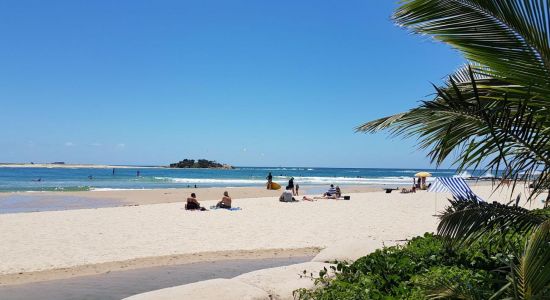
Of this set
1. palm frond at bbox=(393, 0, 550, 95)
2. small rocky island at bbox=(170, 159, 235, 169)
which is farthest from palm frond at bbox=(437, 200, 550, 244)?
small rocky island at bbox=(170, 159, 235, 169)

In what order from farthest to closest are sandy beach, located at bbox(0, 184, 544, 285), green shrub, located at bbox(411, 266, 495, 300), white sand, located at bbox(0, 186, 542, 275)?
white sand, located at bbox(0, 186, 542, 275), sandy beach, located at bbox(0, 184, 544, 285), green shrub, located at bbox(411, 266, 495, 300)

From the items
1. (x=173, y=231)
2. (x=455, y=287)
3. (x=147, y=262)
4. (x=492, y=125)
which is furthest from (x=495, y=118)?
(x=173, y=231)

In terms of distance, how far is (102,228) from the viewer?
13922mm

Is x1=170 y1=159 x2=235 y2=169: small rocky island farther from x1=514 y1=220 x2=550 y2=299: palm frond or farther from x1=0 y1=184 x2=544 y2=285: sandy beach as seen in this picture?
x1=514 y1=220 x2=550 y2=299: palm frond

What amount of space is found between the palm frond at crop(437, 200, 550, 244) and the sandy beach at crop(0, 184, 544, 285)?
10.1 ft

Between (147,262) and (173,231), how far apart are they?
391 centimetres

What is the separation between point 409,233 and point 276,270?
7.52 meters

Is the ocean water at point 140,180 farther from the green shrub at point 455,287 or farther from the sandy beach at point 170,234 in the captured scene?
the green shrub at point 455,287

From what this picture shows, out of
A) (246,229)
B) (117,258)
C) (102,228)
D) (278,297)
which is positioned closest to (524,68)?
(278,297)

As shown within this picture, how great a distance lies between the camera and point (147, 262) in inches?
376

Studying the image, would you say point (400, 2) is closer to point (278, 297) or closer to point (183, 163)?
point (278, 297)

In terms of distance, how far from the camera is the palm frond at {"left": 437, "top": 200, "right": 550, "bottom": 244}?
130 inches

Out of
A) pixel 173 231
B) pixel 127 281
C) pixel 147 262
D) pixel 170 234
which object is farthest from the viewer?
pixel 173 231

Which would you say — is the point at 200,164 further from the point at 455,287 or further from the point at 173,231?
the point at 455,287
